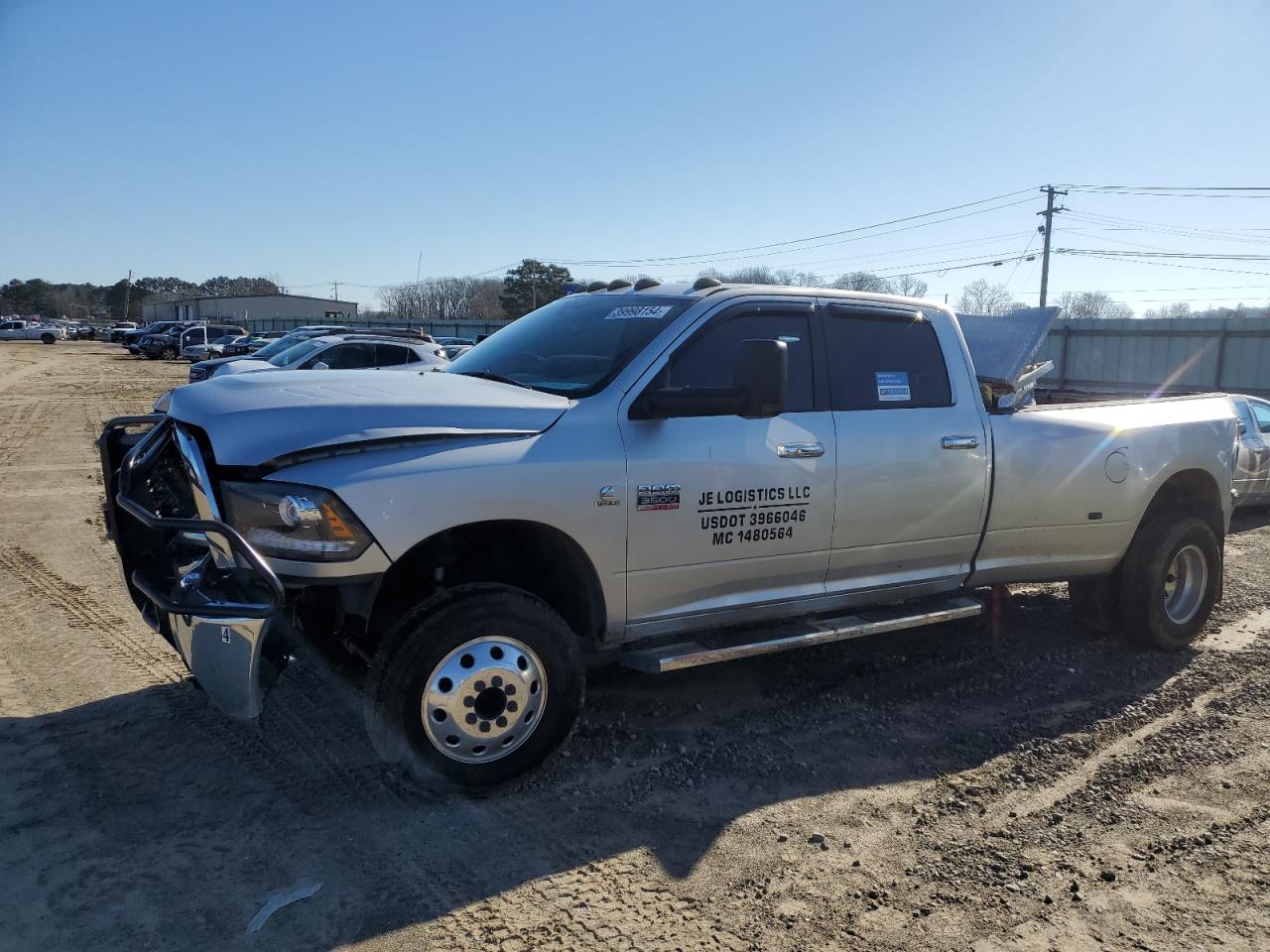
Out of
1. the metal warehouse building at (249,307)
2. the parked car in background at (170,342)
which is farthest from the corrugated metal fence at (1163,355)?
the metal warehouse building at (249,307)

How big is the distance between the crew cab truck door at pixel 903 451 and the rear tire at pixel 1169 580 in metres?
1.42

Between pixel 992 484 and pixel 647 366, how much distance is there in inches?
86.4

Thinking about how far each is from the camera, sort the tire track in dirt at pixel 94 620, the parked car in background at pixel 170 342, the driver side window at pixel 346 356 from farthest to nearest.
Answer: the parked car in background at pixel 170 342 → the driver side window at pixel 346 356 → the tire track in dirt at pixel 94 620

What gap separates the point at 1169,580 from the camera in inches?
236

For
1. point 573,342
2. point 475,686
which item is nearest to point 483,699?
point 475,686

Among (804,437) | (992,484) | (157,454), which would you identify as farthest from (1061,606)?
(157,454)

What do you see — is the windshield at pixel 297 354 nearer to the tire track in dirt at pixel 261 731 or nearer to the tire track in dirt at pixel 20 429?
the tire track in dirt at pixel 20 429

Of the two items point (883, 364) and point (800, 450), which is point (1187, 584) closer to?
point (883, 364)

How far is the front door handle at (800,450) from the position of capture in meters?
4.33

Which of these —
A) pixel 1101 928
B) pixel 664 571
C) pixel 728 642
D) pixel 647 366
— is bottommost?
pixel 1101 928

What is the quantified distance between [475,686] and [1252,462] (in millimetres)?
10267

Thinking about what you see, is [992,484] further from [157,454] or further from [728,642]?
[157,454]

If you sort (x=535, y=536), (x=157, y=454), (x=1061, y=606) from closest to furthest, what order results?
(x=535, y=536)
(x=157, y=454)
(x=1061, y=606)

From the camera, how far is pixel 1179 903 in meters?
3.21
